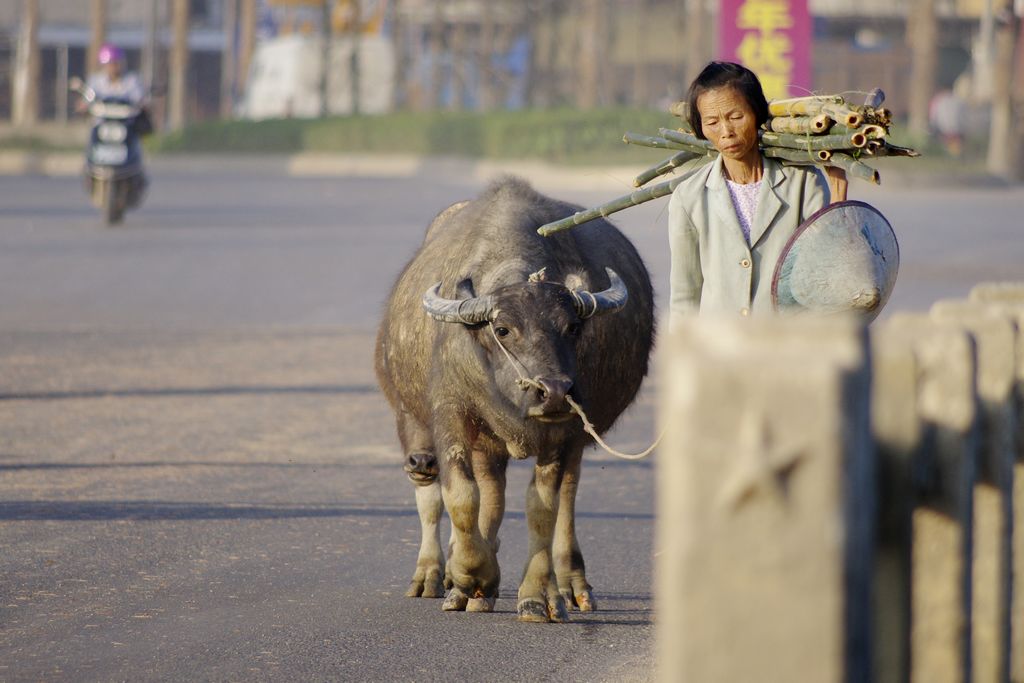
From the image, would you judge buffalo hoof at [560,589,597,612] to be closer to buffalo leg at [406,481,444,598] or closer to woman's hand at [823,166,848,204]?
buffalo leg at [406,481,444,598]

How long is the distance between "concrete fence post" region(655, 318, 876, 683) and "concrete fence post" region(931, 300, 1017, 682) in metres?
0.97

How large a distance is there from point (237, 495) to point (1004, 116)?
33.4 meters

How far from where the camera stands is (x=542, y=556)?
696 cm

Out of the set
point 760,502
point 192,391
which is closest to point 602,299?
point 760,502

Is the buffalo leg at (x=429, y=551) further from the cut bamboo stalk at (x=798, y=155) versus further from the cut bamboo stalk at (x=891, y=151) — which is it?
the cut bamboo stalk at (x=891, y=151)

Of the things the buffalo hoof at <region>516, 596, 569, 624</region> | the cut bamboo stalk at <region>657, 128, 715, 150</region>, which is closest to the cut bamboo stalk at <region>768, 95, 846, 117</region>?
the cut bamboo stalk at <region>657, 128, 715, 150</region>

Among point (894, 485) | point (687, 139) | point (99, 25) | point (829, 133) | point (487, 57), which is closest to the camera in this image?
point (894, 485)

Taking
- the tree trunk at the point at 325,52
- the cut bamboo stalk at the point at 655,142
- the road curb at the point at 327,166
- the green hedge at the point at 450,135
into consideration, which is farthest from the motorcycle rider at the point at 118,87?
the tree trunk at the point at 325,52

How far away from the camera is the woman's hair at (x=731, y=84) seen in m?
5.99

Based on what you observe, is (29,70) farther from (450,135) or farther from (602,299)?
(602,299)

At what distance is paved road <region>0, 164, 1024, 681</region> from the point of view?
6.43m

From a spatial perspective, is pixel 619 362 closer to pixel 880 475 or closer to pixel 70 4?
pixel 880 475

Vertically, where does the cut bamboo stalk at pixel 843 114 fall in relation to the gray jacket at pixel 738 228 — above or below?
above

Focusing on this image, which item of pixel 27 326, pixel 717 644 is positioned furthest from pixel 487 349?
pixel 27 326
